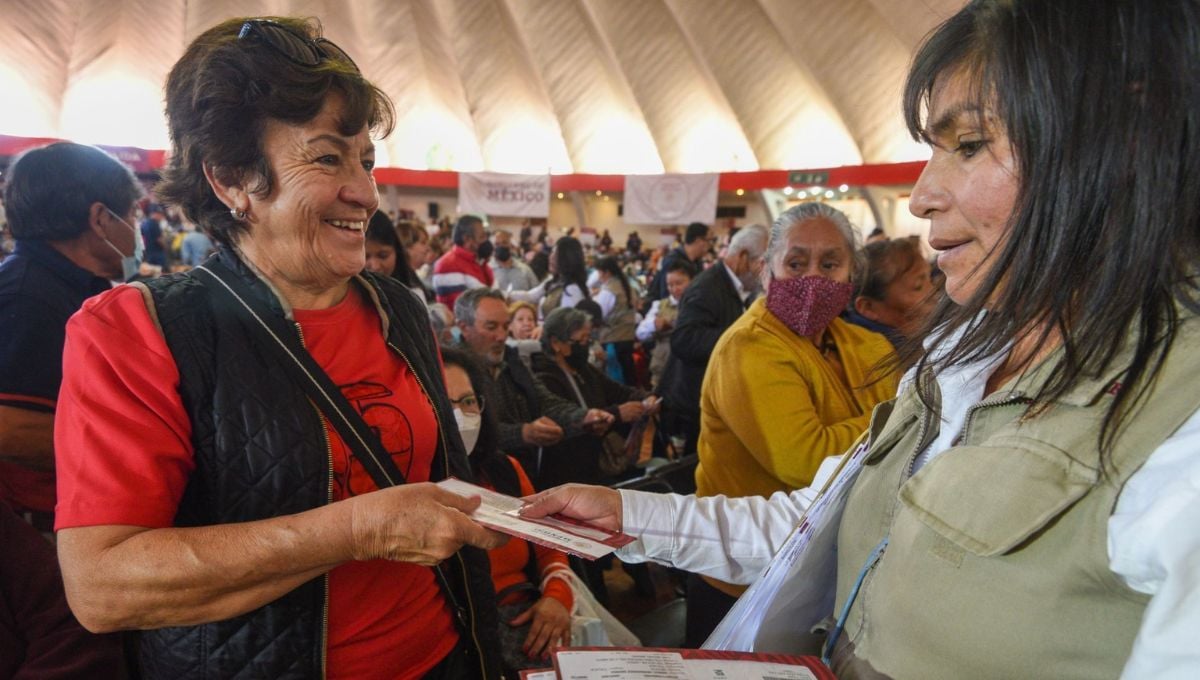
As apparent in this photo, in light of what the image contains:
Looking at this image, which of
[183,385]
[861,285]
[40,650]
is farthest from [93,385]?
[861,285]

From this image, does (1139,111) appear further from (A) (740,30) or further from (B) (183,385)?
(A) (740,30)

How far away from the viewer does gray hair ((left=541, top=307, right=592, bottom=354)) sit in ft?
→ 14.5

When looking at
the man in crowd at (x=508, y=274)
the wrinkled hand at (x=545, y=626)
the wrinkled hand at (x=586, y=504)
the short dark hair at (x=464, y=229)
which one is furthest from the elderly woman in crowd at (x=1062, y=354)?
the man in crowd at (x=508, y=274)

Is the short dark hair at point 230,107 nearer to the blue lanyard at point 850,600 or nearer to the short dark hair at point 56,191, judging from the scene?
the short dark hair at point 56,191

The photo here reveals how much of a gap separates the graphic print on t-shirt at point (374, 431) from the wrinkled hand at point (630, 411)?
115 inches

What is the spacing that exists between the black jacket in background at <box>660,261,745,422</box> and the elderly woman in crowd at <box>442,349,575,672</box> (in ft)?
6.66

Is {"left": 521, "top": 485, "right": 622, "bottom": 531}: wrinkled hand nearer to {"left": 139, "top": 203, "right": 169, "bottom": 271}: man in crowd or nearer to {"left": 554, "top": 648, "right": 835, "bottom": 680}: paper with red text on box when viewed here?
{"left": 554, "top": 648, "right": 835, "bottom": 680}: paper with red text on box

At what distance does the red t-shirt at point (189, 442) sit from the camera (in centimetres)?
115

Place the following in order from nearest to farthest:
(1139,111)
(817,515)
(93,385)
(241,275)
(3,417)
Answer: (1139,111) → (93,385) → (817,515) → (241,275) → (3,417)

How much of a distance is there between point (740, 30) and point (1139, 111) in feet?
73.2

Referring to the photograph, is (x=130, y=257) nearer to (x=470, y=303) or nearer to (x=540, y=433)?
(x=470, y=303)

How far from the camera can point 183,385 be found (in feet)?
4.07

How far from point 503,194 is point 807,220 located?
10.5 metres

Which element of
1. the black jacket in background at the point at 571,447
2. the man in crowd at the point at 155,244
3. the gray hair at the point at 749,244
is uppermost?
the gray hair at the point at 749,244
